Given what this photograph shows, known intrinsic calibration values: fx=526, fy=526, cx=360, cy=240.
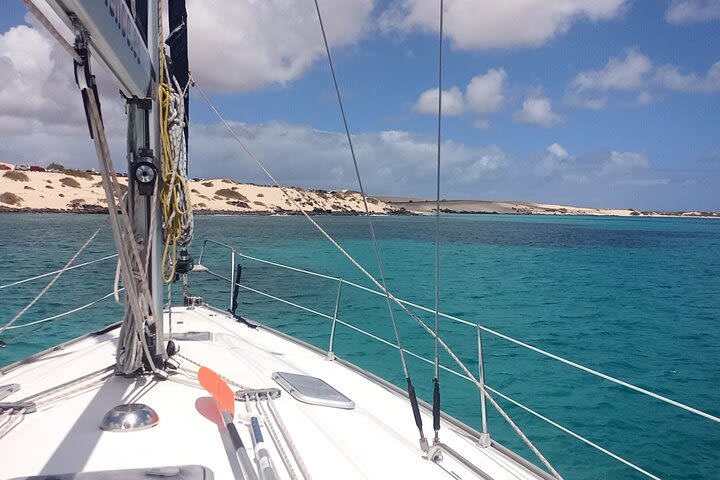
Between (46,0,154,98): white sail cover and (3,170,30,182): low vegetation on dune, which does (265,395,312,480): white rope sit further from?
(3,170,30,182): low vegetation on dune

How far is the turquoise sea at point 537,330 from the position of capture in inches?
258

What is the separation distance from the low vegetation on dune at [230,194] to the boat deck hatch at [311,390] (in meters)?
74.5

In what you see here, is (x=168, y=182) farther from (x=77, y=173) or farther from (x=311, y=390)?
(x=77, y=173)

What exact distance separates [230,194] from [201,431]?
255ft

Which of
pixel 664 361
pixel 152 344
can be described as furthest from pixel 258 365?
pixel 664 361

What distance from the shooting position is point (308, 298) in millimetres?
14430

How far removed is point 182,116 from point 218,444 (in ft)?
7.35

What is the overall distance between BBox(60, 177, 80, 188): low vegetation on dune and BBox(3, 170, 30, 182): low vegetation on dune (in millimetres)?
3467

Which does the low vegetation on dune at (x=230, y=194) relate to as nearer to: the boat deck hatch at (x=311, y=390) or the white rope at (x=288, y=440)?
the boat deck hatch at (x=311, y=390)

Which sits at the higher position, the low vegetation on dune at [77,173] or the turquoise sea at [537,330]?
the low vegetation on dune at [77,173]

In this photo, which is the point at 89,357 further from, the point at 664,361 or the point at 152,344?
the point at 664,361

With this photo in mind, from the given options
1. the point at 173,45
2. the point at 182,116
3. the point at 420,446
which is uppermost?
the point at 173,45

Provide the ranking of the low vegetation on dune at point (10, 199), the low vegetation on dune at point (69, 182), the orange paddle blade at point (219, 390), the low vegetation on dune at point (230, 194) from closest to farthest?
the orange paddle blade at point (219, 390), the low vegetation on dune at point (10, 199), the low vegetation on dune at point (69, 182), the low vegetation on dune at point (230, 194)

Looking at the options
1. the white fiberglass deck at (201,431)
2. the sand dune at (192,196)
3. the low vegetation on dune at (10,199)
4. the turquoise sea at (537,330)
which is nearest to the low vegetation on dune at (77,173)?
the sand dune at (192,196)
